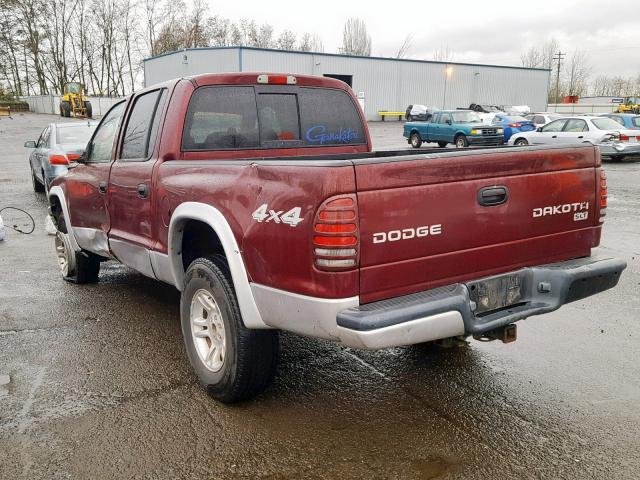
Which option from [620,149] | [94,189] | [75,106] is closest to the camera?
[94,189]

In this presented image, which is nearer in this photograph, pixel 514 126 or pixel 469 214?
pixel 469 214

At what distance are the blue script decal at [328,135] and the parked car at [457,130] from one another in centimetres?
2075

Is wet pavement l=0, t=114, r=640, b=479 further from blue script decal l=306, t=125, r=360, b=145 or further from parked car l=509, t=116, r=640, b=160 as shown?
parked car l=509, t=116, r=640, b=160

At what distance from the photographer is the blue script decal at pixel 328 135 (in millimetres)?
4594

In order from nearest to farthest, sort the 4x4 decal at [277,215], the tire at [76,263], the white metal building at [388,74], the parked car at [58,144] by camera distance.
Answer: the 4x4 decal at [277,215], the tire at [76,263], the parked car at [58,144], the white metal building at [388,74]

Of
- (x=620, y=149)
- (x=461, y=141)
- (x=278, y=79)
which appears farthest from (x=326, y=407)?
(x=461, y=141)

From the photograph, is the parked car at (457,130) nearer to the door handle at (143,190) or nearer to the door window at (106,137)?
the door window at (106,137)

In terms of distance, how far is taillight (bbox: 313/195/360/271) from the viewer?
2676 millimetres

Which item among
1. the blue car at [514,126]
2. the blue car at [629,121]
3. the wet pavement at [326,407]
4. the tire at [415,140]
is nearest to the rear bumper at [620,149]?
the blue car at [629,121]

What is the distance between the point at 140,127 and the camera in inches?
180

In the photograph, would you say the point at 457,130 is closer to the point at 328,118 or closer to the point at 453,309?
the point at 328,118

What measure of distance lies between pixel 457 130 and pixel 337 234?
2397 centimetres

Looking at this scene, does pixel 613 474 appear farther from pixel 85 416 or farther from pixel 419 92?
pixel 419 92

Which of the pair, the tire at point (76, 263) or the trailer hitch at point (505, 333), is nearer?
the trailer hitch at point (505, 333)
